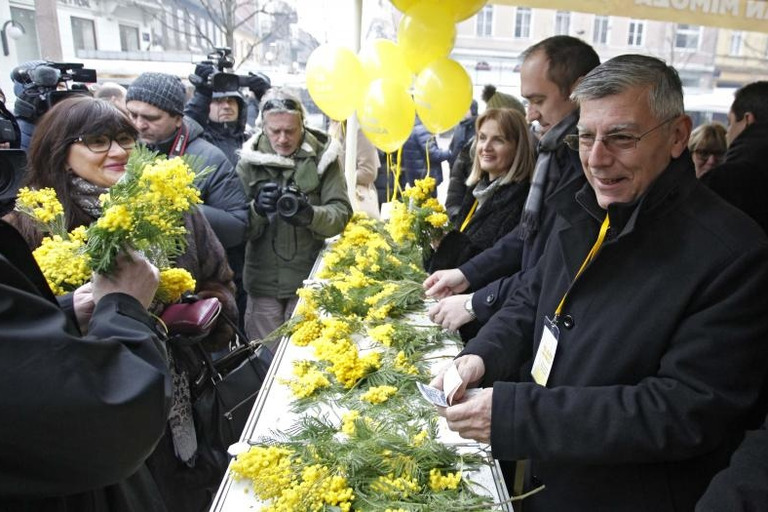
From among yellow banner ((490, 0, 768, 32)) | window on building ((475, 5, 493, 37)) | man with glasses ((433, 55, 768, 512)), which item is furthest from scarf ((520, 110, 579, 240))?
window on building ((475, 5, 493, 37))

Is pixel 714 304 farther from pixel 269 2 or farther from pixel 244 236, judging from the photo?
pixel 269 2

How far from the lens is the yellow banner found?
3815mm

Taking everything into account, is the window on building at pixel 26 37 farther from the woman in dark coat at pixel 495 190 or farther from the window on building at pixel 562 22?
the window on building at pixel 562 22

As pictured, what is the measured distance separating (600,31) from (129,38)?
19334mm

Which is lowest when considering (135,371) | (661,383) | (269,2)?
(661,383)

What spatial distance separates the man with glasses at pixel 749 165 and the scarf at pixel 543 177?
139cm

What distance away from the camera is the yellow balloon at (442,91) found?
343cm

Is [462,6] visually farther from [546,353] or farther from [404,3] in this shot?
[546,353]

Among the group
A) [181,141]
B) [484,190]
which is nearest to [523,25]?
[484,190]

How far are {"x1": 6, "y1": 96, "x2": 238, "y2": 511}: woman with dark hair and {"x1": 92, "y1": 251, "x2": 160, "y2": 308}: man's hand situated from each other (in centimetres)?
52

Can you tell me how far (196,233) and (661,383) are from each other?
1.71m

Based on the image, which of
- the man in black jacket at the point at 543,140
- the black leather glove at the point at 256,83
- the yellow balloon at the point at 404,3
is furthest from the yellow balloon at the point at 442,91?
the black leather glove at the point at 256,83

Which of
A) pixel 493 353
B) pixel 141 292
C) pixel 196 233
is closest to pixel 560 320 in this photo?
pixel 493 353

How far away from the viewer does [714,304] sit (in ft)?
3.43
